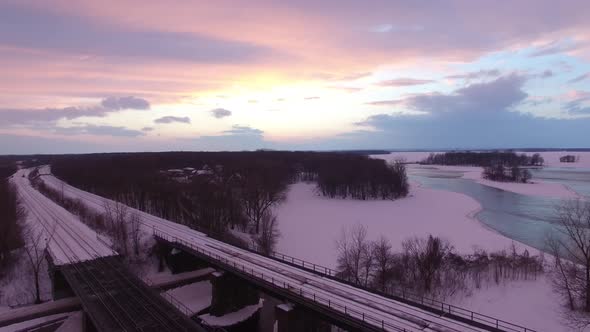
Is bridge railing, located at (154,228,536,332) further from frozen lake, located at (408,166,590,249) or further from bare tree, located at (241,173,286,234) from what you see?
bare tree, located at (241,173,286,234)

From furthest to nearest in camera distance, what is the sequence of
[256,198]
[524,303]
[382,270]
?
[256,198]
[382,270]
[524,303]

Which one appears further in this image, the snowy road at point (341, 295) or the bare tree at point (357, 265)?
the bare tree at point (357, 265)

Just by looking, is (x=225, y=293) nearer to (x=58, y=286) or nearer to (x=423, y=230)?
Result: (x=58, y=286)

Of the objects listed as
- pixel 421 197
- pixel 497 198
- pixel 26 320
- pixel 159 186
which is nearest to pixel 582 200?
pixel 497 198

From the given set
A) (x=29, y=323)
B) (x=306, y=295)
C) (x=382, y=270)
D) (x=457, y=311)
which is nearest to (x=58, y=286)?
(x=29, y=323)

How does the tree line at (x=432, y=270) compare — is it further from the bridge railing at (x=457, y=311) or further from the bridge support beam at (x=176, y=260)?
the bridge support beam at (x=176, y=260)

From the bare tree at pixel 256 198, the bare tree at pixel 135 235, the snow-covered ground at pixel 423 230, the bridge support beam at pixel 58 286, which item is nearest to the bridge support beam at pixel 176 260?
the bare tree at pixel 135 235

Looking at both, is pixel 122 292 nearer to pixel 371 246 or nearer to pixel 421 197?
pixel 371 246
